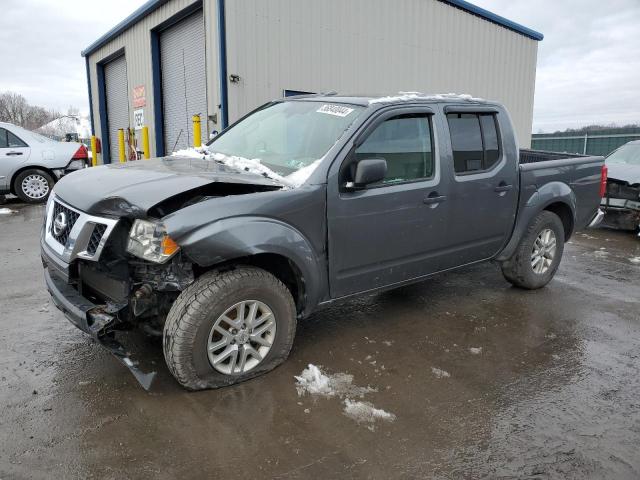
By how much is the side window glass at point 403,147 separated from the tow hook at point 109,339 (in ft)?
6.23

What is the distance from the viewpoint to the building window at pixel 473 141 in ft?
13.5

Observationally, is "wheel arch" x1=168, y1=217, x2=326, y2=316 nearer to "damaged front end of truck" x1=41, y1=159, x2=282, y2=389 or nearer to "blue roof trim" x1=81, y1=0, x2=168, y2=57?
"damaged front end of truck" x1=41, y1=159, x2=282, y2=389

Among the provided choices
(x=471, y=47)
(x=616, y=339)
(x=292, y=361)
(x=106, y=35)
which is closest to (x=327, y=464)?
(x=292, y=361)

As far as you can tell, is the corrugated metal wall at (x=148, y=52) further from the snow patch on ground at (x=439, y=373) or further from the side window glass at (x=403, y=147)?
the snow patch on ground at (x=439, y=373)

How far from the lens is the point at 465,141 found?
4.21m

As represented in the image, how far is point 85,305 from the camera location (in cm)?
285

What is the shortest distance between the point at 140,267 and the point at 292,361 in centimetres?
124

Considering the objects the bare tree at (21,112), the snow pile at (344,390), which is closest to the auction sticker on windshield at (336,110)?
the snow pile at (344,390)

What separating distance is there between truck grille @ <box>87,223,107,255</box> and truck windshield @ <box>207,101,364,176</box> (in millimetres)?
1201

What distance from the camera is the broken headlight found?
2.73 metres

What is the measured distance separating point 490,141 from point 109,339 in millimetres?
3481

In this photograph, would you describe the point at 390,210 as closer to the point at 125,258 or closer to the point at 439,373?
the point at 439,373

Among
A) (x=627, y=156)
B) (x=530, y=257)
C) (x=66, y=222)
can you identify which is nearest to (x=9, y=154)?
(x=66, y=222)

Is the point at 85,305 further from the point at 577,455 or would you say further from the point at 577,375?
the point at 577,375
